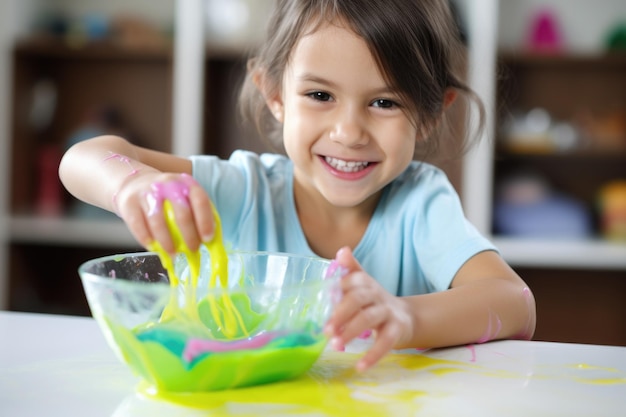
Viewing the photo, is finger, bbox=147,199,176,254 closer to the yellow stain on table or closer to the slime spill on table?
the slime spill on table

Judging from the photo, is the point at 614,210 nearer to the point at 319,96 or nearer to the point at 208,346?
the point at 319,96

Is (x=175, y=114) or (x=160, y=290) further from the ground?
(x=175, y=114)

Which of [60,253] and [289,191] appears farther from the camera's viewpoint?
[60,253]

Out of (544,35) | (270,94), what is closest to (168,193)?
(270,94)

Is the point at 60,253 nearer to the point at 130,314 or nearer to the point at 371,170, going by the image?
the point at 371,170

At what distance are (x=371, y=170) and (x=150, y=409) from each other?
1.81ft

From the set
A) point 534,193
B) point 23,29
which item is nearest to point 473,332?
point 534,193

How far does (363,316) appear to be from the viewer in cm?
70

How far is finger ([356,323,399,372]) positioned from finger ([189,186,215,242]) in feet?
0.57

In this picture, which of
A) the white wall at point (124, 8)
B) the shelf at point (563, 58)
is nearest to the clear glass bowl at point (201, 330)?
the shelf at point (563, 58)

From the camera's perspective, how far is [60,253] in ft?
10.5

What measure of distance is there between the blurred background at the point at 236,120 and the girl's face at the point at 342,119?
5.53 ft

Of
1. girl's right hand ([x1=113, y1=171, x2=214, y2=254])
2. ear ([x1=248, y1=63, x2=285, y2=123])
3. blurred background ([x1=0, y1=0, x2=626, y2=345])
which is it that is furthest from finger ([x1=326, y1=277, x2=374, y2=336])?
blurred background ([x1=0, y1=0, x2=626, y2=345])

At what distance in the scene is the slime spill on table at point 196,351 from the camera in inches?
24.3
